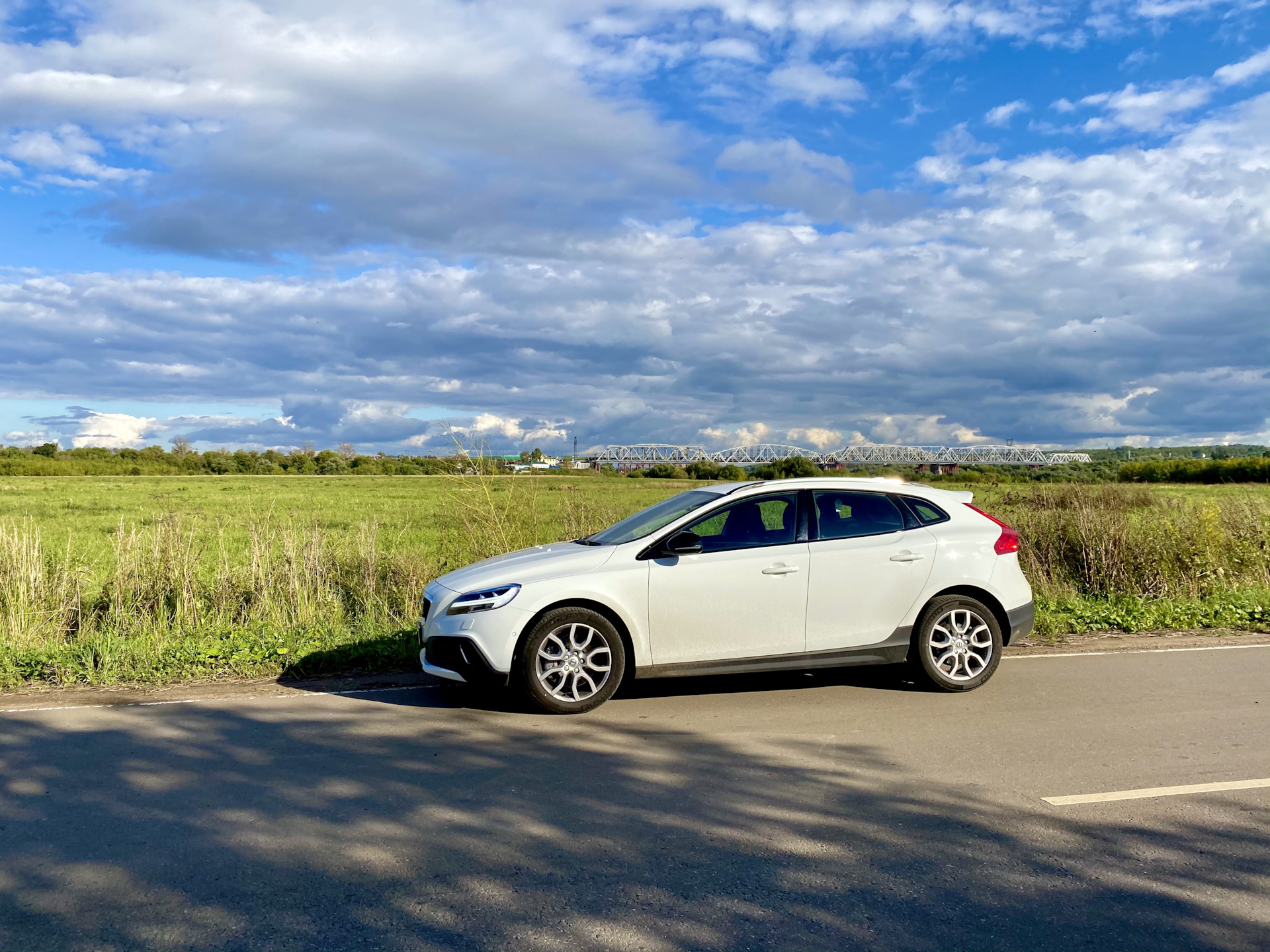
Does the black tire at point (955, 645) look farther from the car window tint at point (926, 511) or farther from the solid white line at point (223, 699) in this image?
the solid white line at point (223, 699)

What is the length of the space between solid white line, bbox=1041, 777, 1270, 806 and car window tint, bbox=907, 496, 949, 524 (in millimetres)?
2999

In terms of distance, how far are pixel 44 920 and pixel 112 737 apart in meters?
2.88

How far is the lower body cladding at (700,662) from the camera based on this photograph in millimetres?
6816

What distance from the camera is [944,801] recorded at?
196 inches

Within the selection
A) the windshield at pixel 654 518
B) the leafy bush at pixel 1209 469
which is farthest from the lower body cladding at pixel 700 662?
the leafy bush at pixel 1209 469

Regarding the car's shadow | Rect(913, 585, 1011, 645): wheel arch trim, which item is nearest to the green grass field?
the car's shadow

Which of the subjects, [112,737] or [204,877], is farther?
[112,737]

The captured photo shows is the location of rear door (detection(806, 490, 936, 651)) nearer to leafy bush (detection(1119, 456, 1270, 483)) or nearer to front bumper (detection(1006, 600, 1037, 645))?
front bumper (detection(1006, 600, 1037, 645))

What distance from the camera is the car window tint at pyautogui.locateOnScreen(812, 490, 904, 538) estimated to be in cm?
758

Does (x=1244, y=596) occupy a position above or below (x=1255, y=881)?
above

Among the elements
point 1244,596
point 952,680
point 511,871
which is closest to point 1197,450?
point 1244,596

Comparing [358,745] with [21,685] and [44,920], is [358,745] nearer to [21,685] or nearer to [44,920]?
[44,920]

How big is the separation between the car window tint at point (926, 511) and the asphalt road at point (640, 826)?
149 centimetres

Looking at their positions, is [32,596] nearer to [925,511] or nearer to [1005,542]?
[925,511]
